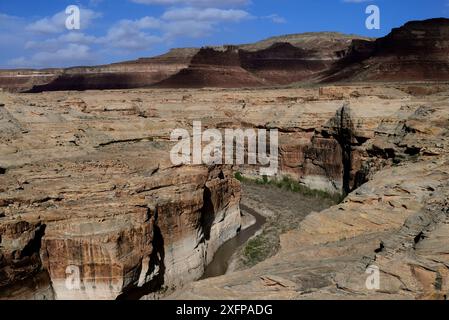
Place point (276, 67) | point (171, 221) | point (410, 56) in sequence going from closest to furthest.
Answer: point (171, 221) → point (410, 56) → point (276, 67)

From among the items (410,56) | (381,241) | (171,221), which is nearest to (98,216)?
(171,221)

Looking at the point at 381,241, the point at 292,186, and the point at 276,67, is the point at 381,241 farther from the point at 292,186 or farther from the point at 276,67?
the point at 276,67

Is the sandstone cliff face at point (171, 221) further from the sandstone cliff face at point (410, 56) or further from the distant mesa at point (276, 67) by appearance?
the distant mesa at point (276, 67)

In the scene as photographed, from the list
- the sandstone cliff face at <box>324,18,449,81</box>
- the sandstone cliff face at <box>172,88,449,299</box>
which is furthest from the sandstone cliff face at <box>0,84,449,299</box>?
the sandstone cliff face at <box>324,18,449,81</box>

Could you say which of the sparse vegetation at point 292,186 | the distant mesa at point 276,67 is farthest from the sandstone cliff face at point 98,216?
the distant mesa at point 276,67

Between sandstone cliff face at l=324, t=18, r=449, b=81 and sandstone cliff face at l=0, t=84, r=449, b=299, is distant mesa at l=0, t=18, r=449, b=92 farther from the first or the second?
→ sandstone cliff face at l=0, t=84, r=449, b=299

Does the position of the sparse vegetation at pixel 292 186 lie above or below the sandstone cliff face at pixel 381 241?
below

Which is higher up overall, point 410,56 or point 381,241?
point 410,56
